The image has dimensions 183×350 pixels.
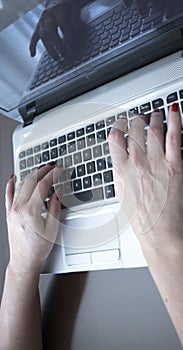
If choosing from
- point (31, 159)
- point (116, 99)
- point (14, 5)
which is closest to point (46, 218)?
point (31, 159)

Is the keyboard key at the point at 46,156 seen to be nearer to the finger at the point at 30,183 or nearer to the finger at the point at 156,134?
the finger at the point at 30,183

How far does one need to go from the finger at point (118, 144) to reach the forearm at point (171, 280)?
0.49ft

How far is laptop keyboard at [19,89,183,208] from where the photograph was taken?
20.9 inches

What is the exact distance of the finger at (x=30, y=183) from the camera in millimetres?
618

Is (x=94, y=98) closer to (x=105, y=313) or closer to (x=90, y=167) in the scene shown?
(x=90, y=167)

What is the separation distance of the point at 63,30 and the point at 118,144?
20 centimetres

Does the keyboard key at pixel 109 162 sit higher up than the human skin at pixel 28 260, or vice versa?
the keyboard key at pixel 109 162

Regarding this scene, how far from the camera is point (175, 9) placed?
49cm

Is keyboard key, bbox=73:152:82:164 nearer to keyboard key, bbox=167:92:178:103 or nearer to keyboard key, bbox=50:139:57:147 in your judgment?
→ keyboard key, bbox=50:139:57:147

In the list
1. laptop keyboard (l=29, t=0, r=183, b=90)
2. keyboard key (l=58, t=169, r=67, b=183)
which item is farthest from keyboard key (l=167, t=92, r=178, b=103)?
keyboard key (l=58, t=169, r=67, b=183)

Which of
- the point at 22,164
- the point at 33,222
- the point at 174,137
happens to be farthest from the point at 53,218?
the point at 174,137

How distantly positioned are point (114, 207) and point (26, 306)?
0.23m

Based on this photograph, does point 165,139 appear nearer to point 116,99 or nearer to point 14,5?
point 116,99

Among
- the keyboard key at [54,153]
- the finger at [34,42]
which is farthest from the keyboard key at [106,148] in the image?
the finger at [34,42]
